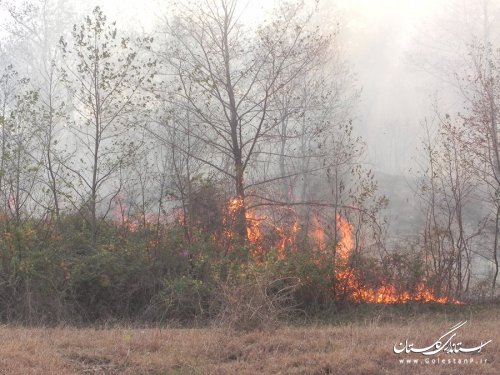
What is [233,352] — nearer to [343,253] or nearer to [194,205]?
[343,253]

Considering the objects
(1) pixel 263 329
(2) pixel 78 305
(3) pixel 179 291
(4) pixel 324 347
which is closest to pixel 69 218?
(2) pixel 78 305

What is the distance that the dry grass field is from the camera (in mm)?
5938

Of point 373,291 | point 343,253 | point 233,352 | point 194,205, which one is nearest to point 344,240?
point 343,253

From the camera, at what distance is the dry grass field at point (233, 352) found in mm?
5938

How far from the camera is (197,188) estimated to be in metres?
14.1

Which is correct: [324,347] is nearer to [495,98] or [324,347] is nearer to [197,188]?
[197,188]

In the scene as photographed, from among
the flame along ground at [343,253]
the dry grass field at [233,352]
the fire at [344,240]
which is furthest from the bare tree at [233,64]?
the dry grass field at [233,352]

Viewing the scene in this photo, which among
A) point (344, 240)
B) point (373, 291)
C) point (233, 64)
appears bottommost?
point (373, 291)

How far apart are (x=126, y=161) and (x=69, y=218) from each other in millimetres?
1929

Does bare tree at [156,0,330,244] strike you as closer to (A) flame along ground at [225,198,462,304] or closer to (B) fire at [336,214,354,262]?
(A) flame along ground at [225,198,462,304]

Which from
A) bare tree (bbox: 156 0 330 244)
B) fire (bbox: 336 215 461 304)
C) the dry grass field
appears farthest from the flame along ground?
the dry grass field

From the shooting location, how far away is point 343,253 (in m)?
13.0

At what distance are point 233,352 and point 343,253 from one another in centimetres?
689

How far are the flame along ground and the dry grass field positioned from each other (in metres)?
4.54
